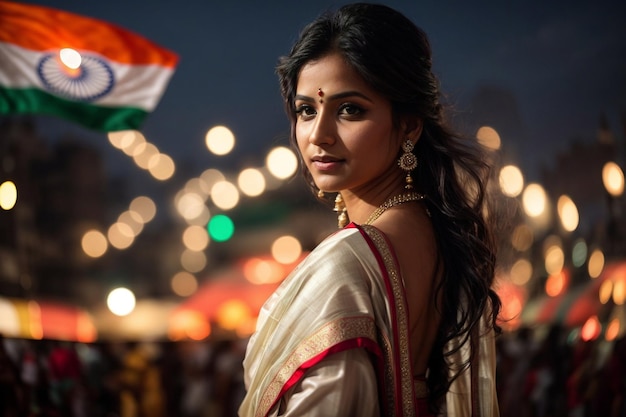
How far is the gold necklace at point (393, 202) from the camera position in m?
1.90

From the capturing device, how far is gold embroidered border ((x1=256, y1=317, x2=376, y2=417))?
1.62m

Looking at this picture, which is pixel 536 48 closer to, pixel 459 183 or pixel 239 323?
pixel 459 183

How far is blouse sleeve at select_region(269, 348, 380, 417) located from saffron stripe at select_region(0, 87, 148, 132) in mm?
2744

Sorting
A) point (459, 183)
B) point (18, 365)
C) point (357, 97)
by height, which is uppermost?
point (357, 97)

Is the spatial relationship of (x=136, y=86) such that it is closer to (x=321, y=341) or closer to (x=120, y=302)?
(x=321, y=341)

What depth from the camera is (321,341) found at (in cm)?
163

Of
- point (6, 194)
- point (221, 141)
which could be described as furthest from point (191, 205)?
point (6, 194)

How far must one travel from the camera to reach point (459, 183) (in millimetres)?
1974

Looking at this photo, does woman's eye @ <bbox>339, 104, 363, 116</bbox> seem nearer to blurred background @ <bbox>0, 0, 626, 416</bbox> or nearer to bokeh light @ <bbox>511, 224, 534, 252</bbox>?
blurred background @ <bbox>0, 0, 626, 416</bbox>

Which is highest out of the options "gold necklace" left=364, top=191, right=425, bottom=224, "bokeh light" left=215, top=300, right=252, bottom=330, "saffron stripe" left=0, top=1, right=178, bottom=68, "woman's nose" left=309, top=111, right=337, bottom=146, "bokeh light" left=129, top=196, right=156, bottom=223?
"saffron stripe" left=0, top=1, right=178, bottom=68

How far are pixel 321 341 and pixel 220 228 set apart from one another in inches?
412

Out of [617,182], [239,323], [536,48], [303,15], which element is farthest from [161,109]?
[617,182]

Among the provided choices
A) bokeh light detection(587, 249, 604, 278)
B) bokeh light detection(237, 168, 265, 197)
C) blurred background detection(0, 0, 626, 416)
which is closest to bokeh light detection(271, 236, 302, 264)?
blurred background detection(0, 0, 626, 416)

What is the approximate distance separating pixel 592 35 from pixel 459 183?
20.4 ft
